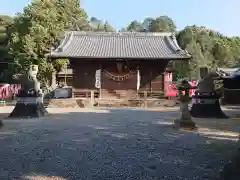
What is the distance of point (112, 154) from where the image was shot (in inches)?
254

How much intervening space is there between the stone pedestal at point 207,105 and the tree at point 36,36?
16999 mm

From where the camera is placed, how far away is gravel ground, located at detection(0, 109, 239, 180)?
16.9ft

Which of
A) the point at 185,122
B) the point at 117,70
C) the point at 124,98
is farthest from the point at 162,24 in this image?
the point at 185,122

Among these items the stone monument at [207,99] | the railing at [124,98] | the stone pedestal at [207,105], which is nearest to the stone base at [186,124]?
the stone monument at [207,99]

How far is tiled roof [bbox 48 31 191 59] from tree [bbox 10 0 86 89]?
2.24m

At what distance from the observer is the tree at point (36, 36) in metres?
27.8

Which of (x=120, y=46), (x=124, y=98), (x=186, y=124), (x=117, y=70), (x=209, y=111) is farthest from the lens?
(x=120, y=46)

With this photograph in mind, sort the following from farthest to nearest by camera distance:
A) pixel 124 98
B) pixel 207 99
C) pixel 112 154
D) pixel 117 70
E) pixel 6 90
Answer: pixel 6 90 → pixel 117 70 → pixel 124 98 → pixel 207 99 → pixel 112 154

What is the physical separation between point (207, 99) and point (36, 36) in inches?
707

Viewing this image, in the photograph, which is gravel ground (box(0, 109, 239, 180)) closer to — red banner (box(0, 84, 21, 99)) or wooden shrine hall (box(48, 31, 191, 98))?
wooden shrine hall (box(48, 31, 191, 98))

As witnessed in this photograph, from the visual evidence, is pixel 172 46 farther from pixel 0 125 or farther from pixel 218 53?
pixel 218 53

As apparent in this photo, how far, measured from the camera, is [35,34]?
27.9 metres

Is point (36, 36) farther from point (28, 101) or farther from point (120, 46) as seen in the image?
point (28, 101)

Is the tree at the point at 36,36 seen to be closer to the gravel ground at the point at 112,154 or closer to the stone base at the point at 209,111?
the stone base at the point at 209,111
